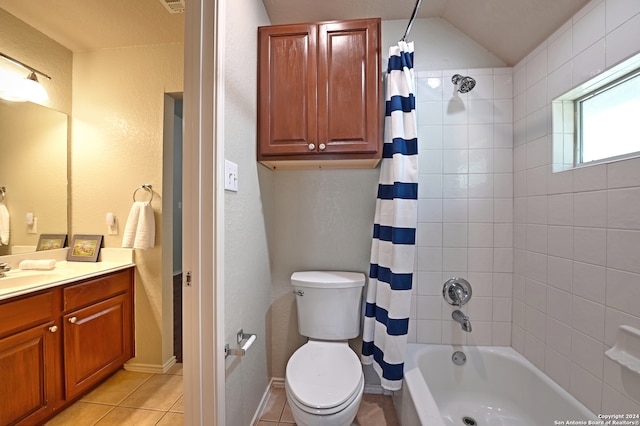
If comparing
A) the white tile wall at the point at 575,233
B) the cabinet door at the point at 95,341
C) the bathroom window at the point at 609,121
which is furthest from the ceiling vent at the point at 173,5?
the bathroom window at the point at 609,121

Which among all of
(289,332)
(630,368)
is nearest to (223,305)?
(289,332)

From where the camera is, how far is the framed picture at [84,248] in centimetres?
177

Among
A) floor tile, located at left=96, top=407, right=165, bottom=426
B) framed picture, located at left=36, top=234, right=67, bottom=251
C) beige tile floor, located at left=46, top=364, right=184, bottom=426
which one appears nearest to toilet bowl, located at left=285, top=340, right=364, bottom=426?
beige tile floor, located at left=46, top=364, right=184, bottom=426

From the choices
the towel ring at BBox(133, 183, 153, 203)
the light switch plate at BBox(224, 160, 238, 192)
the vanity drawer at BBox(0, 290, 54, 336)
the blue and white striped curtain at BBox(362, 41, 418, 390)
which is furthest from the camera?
the towel ring at BBox(133, 183, 153, 203)

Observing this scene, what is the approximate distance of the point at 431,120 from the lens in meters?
1.55

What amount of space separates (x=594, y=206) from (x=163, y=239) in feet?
8.24

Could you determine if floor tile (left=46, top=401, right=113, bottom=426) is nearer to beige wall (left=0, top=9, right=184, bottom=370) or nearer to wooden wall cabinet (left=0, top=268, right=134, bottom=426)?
wooden wall cabinet (left=0, top=268, right=134, bottom=426)

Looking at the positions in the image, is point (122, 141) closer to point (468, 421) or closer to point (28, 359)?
point (28, 359)

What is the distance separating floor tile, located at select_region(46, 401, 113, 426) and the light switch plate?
1.65m

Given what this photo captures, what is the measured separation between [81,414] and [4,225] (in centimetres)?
128

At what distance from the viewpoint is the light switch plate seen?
0.96 m

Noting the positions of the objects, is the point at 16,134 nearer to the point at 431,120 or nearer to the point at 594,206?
the point at 431,120

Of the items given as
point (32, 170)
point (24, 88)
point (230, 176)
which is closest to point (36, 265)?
point (32, 170)

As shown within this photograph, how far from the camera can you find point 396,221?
4.17ft
